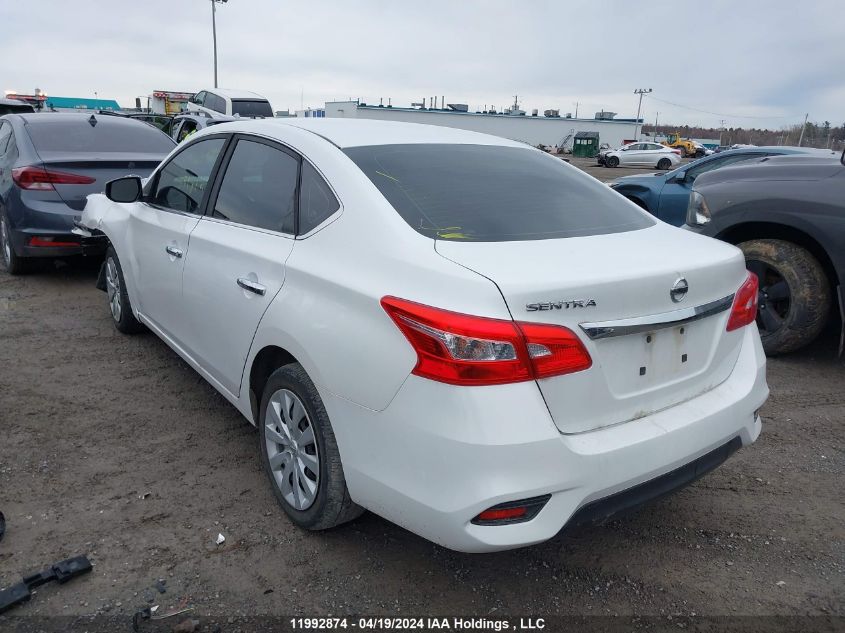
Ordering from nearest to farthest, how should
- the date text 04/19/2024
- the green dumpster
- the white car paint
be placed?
the date text 04/19/2024
the white car paint
the green dumpster

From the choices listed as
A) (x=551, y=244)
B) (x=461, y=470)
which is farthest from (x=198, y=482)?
(x=551, y=244)

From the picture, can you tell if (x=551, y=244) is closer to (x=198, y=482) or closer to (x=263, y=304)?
(x=263, y=304)

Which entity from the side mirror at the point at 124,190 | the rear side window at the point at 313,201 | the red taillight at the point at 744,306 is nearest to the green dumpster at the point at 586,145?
the side mirror at the point at 124,190

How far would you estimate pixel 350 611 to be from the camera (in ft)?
7.63

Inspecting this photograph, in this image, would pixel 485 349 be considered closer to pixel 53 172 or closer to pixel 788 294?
pixel 788 294

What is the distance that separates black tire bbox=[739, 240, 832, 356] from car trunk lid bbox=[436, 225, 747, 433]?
7.98ft

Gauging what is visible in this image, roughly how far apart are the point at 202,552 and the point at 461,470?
128cm

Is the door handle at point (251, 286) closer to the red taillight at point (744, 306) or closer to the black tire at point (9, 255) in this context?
the red taillight at point (744, 306)

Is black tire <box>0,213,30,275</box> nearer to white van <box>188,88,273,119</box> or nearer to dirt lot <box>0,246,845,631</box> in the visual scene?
dirt lot <box>0,246,845,631</box>

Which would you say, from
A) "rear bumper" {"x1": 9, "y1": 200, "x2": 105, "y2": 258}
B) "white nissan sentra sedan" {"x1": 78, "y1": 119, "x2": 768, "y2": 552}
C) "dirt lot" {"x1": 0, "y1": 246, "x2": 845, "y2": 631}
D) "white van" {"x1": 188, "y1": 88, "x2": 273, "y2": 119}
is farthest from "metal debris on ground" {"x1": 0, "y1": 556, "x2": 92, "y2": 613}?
"white van" {"x1": 188, "y1": 88, "x2": 273, "y2": 119}

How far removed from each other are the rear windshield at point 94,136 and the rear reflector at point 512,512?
6002 mm

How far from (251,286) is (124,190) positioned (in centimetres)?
185

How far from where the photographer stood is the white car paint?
40.0 metres

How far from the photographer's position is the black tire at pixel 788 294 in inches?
179
